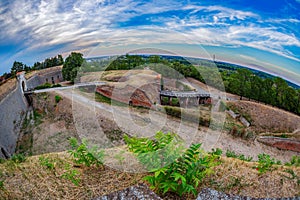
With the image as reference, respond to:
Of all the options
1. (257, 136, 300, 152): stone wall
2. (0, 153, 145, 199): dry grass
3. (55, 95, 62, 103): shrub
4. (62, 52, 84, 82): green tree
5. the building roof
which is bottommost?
(257, 136, 300, 152): stone wall

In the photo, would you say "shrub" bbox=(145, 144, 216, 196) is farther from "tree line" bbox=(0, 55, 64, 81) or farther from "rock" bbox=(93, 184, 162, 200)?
"tree line" bbox=(0, 55, 64, 81)

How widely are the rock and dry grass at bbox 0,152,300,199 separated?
0.81 feet

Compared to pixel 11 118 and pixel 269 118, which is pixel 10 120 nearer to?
pixel 11 118

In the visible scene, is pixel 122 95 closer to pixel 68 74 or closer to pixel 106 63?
pixel 106 63

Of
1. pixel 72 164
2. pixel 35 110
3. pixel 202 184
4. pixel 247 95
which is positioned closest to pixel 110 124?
pixel 35 110

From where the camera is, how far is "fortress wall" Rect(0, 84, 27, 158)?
55.0ft

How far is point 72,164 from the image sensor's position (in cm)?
587

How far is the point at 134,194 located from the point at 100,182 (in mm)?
957

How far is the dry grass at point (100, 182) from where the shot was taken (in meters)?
4.75

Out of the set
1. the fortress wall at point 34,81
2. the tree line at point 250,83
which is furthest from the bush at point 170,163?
the fortress wall at point 34,81

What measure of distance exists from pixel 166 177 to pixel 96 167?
1956 millimetres

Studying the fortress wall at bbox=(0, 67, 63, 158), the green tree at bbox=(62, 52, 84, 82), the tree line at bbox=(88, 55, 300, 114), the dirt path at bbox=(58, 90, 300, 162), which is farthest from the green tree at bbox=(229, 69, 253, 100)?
the fortress wall at bbox=(0, 67, 63, 158)

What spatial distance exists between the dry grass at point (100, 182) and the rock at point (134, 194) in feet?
0.81

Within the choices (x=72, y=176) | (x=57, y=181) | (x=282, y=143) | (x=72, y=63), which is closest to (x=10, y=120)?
(x=57, y=181)
